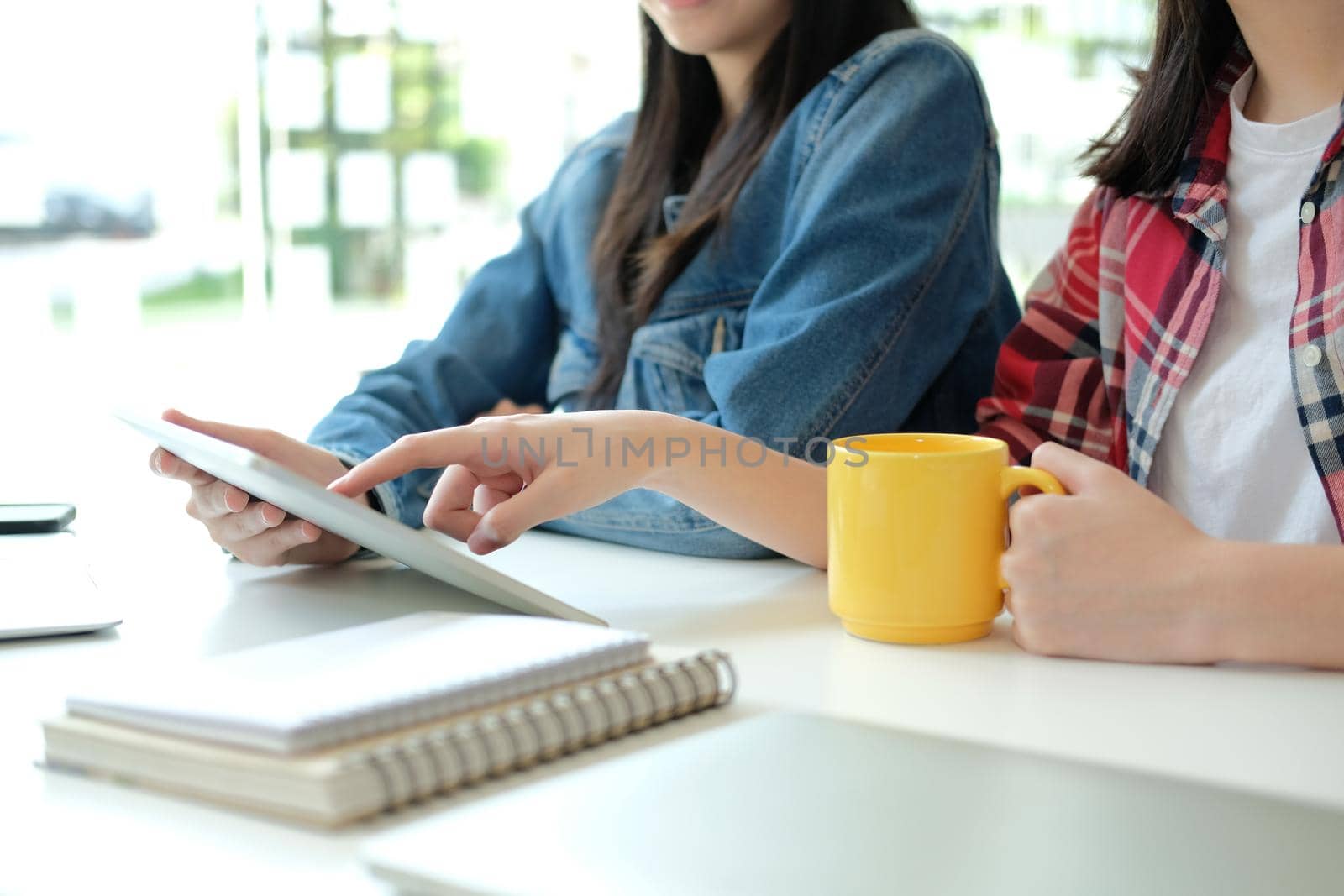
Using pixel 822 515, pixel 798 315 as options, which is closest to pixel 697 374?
pixel 798 315

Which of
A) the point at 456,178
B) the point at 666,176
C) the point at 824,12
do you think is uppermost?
the point at 824,12

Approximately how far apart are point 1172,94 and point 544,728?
786mm

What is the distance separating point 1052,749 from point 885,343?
0.56m

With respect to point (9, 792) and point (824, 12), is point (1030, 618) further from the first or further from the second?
point (824, 12)

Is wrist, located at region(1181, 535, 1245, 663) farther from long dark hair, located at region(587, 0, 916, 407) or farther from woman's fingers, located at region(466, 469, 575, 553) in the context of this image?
long dark hair, located at region(587, 0, 916, 407)

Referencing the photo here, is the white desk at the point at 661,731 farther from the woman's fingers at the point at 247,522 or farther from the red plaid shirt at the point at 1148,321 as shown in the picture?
the red plaid shirt at the point at 1148,321

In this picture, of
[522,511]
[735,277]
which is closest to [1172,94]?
[735,277]

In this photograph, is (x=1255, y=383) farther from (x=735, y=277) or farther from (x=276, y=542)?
(x=276, y=542)

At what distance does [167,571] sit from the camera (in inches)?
38.8

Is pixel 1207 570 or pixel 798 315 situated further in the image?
pixel 798 315

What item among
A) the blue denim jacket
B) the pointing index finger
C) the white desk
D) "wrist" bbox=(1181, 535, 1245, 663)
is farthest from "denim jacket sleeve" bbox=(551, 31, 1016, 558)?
"wrist" bbox=(1181, 535, 1245, 663)

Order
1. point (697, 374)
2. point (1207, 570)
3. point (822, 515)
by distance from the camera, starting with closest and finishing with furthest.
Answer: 1. point (1207, 570)
2. point (822, 515)
3. point (697, 374)

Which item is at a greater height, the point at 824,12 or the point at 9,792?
the point at 824,12

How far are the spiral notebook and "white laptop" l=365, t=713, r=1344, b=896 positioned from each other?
0.07 ft
